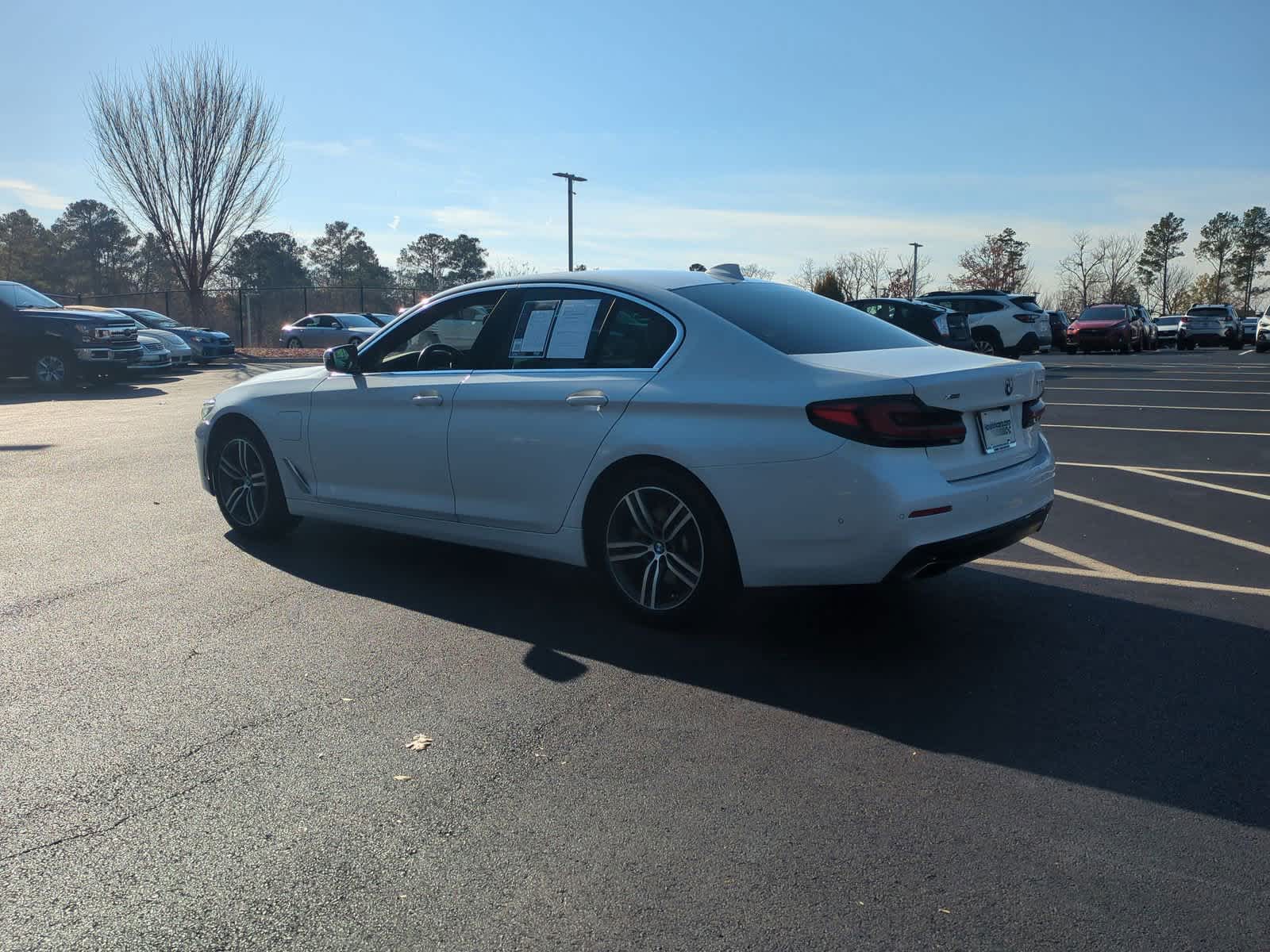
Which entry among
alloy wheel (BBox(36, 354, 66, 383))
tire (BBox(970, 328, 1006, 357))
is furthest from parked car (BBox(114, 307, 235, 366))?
tire (BBox(970, 328, 1006, 357))

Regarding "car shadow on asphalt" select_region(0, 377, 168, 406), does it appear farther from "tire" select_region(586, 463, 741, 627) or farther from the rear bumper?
the rear bumper

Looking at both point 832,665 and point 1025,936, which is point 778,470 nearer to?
point 832,665

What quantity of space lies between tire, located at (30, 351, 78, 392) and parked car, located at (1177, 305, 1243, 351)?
4039 cm

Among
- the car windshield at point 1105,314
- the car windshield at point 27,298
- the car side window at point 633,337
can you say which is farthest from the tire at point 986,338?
→ the car side window at point 633,337

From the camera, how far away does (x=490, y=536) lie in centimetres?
539

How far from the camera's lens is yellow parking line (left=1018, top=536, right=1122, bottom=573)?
591 centimetres

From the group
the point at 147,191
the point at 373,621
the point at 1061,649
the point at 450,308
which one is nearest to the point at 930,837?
the point at 1061,649

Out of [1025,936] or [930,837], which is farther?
[930,837]

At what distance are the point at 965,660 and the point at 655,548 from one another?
142 centimetres

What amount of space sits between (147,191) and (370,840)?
36647mm

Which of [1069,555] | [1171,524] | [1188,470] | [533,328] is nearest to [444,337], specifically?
[533,328]

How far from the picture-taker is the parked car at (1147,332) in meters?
37.6

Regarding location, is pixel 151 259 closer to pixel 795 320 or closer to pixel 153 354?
pixel 153 354

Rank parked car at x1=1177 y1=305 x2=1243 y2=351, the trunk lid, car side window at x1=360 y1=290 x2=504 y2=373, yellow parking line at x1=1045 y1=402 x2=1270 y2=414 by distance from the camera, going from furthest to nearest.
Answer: parked car at x1=1177 y1=305 x2=1243 y2=351, yellow parking line at x1=1045 y1=402 x2=1270 y2=414, car side window at x1=360 y1=290 x2=504 y2=373, the trunk lid
